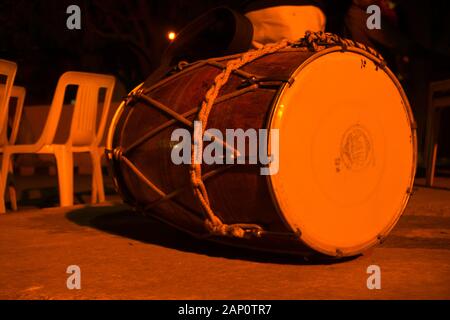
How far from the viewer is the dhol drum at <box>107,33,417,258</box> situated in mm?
2059

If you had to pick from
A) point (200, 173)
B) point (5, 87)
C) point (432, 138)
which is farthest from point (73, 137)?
point (432, 138)

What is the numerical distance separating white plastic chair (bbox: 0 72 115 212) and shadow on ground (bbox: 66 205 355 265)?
449 mm

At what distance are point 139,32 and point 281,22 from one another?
9.73m

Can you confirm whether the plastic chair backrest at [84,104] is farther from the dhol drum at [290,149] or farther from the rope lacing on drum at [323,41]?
the rope lacing on drum at [323,41]

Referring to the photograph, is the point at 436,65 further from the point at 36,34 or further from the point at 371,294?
the point at 371,294

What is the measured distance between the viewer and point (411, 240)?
2701 millimetres

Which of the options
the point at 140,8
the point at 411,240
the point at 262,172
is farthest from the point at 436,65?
the point at 262,172

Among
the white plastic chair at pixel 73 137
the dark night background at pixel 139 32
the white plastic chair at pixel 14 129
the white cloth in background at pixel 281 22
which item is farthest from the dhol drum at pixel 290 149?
the dark night background at pixel 139 32

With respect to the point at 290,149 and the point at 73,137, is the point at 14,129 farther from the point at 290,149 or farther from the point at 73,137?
the point at 290,149

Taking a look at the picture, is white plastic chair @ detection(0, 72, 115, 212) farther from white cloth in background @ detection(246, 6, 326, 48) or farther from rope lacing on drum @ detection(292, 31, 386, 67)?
rope lacing on drum @ detection(292, 31, 386, 67)

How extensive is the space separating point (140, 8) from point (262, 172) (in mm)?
10265

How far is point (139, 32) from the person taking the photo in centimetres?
1211

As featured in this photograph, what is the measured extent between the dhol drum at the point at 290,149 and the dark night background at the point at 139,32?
25.1 ft

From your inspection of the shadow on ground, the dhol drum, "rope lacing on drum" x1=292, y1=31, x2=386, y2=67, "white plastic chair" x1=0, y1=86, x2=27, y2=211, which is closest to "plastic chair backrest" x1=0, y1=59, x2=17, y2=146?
"white plastic chair" x1=0, y1=86, x2=27, y2=211
